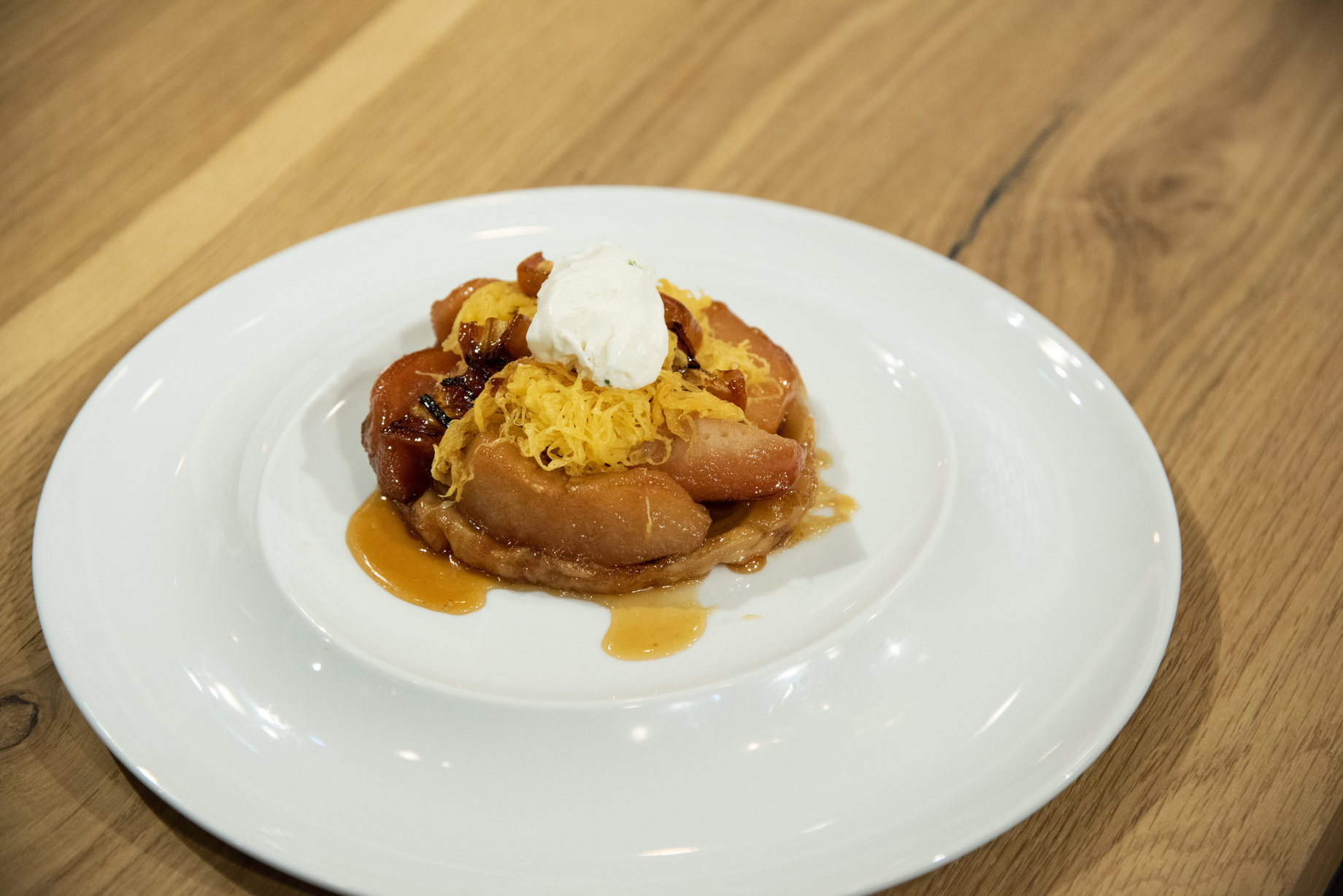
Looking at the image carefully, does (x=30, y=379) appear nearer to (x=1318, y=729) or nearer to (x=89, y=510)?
(x=89, y=510)

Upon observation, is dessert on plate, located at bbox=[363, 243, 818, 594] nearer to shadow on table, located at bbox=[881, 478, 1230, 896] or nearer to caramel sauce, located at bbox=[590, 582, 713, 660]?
caramel sauce, located at bbox=[590, 582, 713, 660]

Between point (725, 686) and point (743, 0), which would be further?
point (743, 0)

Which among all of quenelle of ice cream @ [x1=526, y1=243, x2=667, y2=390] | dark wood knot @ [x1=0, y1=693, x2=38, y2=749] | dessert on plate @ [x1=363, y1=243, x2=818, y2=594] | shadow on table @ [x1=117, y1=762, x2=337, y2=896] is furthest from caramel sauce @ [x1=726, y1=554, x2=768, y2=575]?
dark wood knot @ [x1=0, y1=693, x2=38, y2=749]

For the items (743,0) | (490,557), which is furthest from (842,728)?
(743,0)

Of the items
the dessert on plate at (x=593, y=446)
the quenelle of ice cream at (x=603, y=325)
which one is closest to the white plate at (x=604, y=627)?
the dessert on plate at (x=593, y=446)

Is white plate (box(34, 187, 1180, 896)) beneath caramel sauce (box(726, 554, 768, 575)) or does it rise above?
above

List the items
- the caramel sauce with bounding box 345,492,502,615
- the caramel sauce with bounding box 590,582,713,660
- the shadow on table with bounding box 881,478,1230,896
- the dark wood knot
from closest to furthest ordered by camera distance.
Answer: the shadow on table with bounding box 881,478,1230,896 < the dark wood knot < the caramel sauce with bounding box 590,582,713,660 < the caramel sauce with bounding box 345,492,502,615

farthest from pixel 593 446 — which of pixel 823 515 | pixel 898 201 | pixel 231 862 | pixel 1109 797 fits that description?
pixel 898 201
